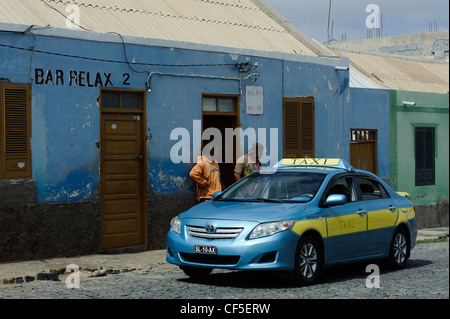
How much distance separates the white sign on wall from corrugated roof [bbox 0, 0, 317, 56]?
109cm

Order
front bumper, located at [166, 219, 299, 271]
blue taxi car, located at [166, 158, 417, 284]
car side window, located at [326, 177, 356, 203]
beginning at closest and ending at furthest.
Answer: front bumper, located at [166, 219, 299, 271]
blue taxi car, located at [166, 158, 417, 284]
car side window, located at [326, 177, 356, 203]

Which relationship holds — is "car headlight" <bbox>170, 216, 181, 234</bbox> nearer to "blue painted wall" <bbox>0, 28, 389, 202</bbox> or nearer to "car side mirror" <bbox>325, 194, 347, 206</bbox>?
"car side mirror" <bbox>325, 194, 347, 206</bbox>

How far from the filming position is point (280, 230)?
32.8ft

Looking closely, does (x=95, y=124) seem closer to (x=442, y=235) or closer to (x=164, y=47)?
(x=164, y=47)

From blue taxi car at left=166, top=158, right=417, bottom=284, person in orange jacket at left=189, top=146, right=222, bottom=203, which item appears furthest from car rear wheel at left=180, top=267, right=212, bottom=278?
person in orange jacket at left=189, top=146, right=222, bottom=203

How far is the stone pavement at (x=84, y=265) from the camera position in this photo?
1109 centimetres

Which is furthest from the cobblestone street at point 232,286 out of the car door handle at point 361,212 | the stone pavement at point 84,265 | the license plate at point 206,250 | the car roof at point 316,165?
the car roof at point 316,165

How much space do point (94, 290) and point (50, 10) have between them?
6.35 meters

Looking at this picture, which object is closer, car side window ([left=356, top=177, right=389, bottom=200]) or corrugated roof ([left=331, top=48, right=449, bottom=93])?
car side window ([left=356, top=177, right=389, bottom=200])

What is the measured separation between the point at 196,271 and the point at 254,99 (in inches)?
256

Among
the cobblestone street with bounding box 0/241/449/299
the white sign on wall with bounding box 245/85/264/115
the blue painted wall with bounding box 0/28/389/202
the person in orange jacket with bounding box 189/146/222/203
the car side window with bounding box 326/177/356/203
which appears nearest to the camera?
the cobblestone street with bounding box 0/241/449/299

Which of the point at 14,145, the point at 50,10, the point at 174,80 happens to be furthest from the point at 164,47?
the point at 14,145

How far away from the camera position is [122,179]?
14.4 m

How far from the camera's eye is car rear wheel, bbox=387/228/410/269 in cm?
1209
